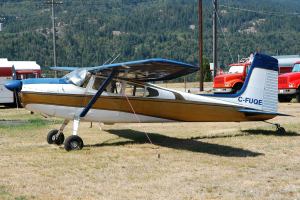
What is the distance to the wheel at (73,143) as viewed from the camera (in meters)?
11.1

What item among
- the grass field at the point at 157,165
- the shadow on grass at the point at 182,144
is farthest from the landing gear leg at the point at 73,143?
the shadow on grass at the point at 182,144

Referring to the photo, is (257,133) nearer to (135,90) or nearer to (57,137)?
(135,90)

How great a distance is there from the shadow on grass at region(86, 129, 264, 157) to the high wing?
5.34ft

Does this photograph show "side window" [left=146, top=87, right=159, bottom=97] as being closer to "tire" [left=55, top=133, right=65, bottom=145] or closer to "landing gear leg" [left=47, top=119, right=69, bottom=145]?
"landing gear leg" [left=47, top=119, right=69, bottom=145]

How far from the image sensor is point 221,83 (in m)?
29.4

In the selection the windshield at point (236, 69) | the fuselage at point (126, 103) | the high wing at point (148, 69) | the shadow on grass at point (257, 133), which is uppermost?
the high wing at point (148, 69)

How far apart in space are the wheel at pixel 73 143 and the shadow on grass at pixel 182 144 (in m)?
0.92

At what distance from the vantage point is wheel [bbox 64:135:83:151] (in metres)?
11.1

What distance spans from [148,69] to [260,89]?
367 cm

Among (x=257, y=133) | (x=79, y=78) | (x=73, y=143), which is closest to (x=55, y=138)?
(x=73, y=143)

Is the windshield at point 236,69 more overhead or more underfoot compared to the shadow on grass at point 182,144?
more overhead

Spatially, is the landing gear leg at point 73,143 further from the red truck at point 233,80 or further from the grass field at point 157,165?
the red truck at point 233,80

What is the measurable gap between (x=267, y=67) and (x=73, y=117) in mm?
5282

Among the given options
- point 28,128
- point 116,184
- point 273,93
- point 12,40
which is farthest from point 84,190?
point 12,40
